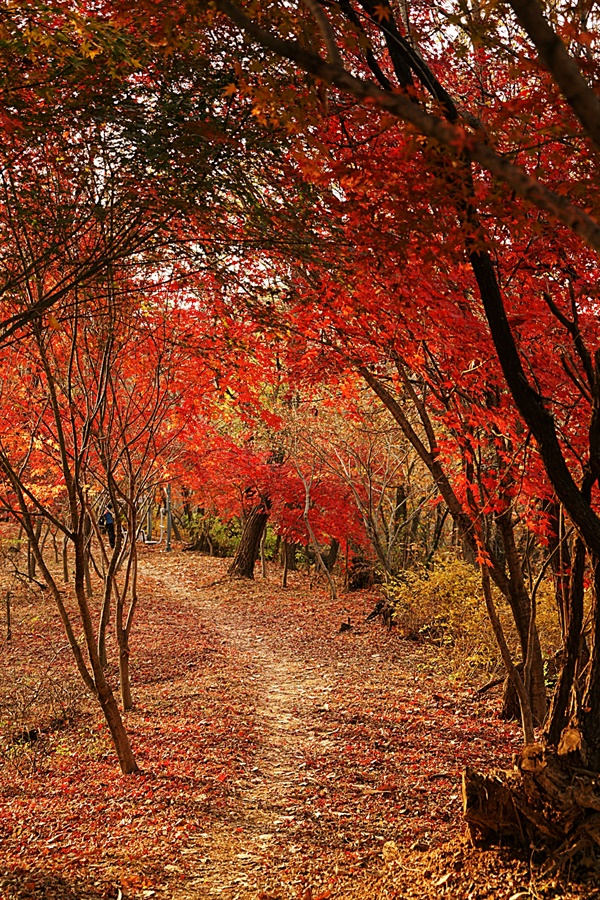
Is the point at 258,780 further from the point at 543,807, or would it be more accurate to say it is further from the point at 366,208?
the point at 366,208

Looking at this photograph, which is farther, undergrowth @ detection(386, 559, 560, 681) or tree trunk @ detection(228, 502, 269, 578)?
tree trunk @ detection(228, 502, 269, 578)

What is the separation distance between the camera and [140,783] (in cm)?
650

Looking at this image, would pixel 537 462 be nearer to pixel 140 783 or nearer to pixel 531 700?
pixel 531 700

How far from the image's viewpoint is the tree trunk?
20.7 metres

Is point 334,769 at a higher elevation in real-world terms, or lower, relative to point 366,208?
lower

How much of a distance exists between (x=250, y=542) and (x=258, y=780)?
553 inches

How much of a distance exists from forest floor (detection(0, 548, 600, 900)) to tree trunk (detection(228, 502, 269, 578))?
7.66 m

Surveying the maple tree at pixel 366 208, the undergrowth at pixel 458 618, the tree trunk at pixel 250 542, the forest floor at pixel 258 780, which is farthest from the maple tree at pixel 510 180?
the tree trunk at pixel 250 542

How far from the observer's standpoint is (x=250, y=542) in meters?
20.7

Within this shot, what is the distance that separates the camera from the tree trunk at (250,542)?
814 inches

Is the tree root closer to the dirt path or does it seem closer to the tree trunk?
the dirt path

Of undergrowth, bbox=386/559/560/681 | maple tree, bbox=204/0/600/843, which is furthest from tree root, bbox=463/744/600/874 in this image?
undergrowth, bbox=386/559/560/681

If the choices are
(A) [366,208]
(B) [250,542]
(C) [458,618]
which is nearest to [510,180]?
(A) [366,208]

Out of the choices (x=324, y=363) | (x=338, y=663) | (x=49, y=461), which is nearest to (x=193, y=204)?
(x=324, y=363)
